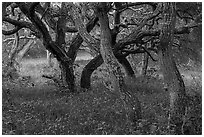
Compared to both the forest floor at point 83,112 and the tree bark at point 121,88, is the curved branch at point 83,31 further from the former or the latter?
the forest floor at point 83,112

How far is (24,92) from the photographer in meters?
11.9

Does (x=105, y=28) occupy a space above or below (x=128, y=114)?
above

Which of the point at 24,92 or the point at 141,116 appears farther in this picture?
the point at 24,92

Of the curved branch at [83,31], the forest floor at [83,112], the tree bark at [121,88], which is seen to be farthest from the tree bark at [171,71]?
the curved branch at [83,31]

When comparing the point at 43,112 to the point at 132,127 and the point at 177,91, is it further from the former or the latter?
the point at 177,91

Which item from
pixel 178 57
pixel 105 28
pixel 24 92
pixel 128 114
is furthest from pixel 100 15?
pixel 178 57

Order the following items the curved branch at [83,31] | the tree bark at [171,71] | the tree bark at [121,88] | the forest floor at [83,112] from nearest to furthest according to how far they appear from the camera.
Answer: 1. the tree bark at [171,71]
2. the forest floor at [83,112]
3. the tree bark at [121,88]
4. the curved branch at [83,31]

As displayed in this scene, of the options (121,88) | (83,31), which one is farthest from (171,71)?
(83,31)

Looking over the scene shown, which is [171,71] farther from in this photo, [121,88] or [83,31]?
[83,31]

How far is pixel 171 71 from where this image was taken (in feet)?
25.4

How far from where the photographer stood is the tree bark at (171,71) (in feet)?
24.3

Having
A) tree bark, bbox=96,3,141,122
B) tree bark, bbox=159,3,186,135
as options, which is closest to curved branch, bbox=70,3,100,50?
tree bark, bbox=96,3,141,122

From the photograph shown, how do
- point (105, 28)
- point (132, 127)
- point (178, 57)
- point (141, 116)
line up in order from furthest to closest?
point (178, 57)
point (105, 28)
point (141, 116)
point (132, 127)

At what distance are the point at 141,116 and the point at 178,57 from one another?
28.4ft
